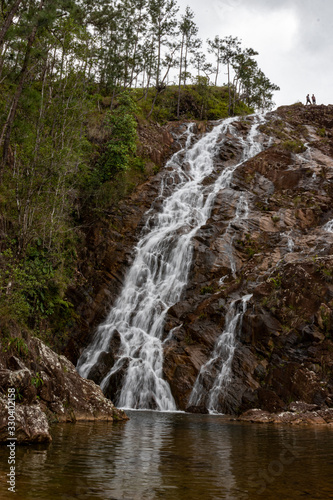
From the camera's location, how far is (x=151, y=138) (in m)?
40.1

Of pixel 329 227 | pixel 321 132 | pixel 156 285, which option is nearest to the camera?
pixel 156 285

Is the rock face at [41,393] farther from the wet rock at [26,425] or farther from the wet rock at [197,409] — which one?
the wet rock at [197,409]

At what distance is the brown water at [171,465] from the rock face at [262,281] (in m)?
7.20

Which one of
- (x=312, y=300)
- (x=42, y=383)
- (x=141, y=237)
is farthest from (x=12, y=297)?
(x=141, y=237)

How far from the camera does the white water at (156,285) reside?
20.5 metres

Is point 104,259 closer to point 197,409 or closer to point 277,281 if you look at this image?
point 277,281

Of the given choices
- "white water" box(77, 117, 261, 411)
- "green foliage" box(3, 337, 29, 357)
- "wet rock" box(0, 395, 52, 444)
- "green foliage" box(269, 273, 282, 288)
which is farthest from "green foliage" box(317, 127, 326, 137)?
"wet rock" box(0, 395, 52, 444)

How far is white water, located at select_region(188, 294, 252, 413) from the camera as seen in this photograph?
19.5 m

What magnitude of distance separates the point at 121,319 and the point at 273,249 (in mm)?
9720

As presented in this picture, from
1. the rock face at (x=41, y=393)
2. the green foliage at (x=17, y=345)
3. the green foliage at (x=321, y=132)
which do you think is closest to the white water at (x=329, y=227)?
the green foliage at (x=321, y=132)

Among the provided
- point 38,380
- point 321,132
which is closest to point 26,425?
point 38,380

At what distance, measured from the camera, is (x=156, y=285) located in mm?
25875

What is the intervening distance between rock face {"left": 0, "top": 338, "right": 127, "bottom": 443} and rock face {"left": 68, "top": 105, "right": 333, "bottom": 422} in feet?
22.4

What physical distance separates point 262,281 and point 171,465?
16757 millimetres
